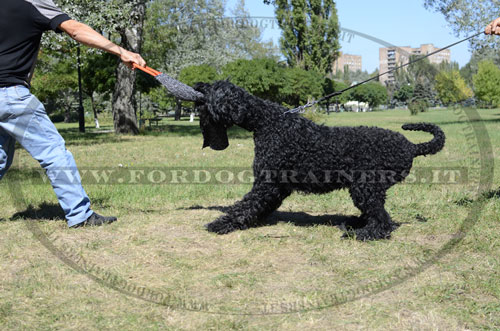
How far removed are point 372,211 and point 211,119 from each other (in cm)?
186

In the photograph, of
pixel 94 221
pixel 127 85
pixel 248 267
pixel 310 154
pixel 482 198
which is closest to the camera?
pixel 248 267

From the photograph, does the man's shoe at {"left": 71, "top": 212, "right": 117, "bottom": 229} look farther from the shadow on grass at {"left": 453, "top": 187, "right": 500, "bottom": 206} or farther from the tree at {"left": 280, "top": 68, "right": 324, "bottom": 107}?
the tree at {"left": 280, "top": 68, "right": 324, "bottom": 107}

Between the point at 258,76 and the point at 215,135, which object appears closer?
the point at 215,135

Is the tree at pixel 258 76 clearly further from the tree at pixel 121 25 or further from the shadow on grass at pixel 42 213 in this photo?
the shadow on grass at pixel 42 213

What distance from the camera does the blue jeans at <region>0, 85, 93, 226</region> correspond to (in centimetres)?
398

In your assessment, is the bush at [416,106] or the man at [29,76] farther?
the bush at [416,106]

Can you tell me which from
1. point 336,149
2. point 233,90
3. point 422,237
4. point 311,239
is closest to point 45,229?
point 233,90

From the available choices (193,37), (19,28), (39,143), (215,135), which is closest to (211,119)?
(215,135)

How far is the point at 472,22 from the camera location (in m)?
21.6

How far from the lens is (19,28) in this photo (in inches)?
154

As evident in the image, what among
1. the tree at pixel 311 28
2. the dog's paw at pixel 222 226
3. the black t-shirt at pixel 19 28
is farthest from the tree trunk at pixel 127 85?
the dog's paw at pixel 222 226

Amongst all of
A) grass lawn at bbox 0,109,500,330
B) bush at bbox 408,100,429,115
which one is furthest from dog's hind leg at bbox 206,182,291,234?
bush at bbox 408,100,429,115

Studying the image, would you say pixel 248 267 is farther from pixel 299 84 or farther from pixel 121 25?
pixel 299 84

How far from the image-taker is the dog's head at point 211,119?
4180mm
